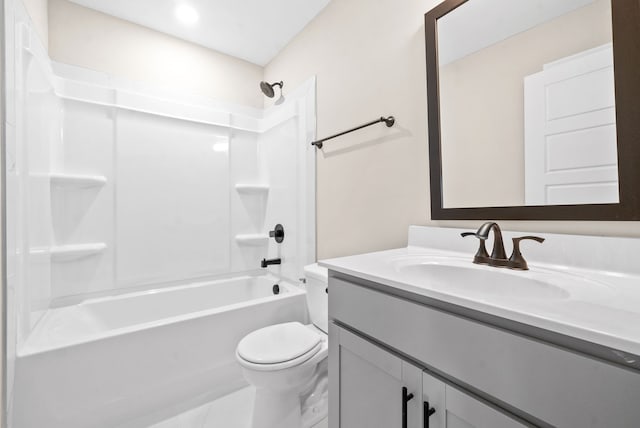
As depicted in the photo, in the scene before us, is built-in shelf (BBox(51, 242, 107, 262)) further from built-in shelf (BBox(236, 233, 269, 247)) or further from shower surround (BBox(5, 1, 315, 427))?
built-in shelf (BBox(236, 233, 269, 247))

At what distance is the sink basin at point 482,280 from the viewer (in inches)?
28.6

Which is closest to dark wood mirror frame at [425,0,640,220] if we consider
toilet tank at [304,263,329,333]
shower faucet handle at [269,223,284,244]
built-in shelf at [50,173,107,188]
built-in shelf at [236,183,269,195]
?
toilet tank at [304,263,329,333]

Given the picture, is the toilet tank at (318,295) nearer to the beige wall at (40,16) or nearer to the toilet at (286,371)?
the toilet at (286,371)

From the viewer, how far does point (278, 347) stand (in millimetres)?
1333

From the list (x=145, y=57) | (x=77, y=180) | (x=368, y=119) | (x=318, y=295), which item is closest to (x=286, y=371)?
(x=318, y=295)

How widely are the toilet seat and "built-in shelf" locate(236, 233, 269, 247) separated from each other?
114 centimetres

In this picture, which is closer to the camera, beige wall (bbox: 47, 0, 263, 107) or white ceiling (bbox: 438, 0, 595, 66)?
white ceiling (bbox: 438, 0, 595, 66)

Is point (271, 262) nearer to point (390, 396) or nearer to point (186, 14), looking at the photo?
point (390, 396)

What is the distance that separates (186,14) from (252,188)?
1.36 meters

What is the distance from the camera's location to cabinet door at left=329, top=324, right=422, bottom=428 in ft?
2.18

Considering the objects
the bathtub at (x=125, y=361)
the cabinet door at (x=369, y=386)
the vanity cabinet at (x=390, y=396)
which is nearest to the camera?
the vanity cabinet at (x=390, y=396)

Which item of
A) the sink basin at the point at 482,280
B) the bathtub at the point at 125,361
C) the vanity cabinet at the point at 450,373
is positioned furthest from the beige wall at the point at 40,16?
the sink basin at the point at 482,280

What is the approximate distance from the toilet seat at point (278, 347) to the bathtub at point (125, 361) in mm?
294

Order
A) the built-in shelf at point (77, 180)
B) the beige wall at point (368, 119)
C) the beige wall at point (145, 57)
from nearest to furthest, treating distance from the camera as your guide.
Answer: the beige wall at point (368, 119), the built-in shelf at point (77, 180), the beige wall at point (145, 57)
